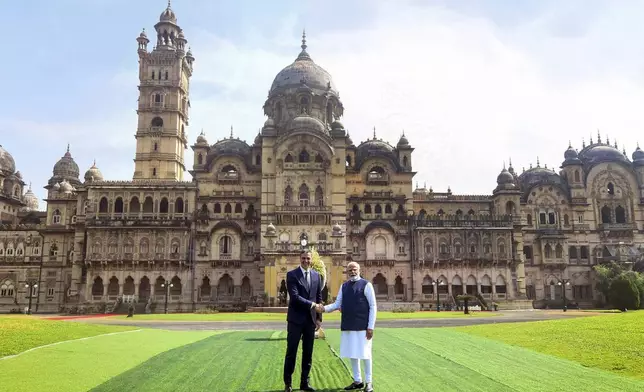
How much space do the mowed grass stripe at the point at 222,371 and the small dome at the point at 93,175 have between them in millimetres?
49325

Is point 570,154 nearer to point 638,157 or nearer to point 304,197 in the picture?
point 638,157

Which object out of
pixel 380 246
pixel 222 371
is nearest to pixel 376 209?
pixel 380 246

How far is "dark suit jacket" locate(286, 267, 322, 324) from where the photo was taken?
10.0m

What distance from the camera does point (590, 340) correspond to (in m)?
16.0

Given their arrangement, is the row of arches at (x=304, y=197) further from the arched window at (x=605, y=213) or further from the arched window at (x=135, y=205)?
the arched window at (x=605, y=213)

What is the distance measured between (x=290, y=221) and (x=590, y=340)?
131ft

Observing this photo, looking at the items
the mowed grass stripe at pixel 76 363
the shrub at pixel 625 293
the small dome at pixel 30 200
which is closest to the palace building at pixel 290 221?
the shrub at pixel 625 293

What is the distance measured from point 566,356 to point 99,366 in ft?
37.2

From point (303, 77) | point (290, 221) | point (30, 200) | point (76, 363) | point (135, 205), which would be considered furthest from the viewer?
point (30, 200)

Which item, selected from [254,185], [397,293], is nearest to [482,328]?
[397,293]

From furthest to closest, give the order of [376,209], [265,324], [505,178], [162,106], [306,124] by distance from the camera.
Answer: [162,106] < [505,178] < [376,209] < [306,124] < [265,324]

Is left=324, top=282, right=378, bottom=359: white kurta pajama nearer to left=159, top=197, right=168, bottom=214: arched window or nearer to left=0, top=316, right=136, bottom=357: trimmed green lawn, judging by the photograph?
left=0, top=316, right=136, bottom=357: trimmed green lawn

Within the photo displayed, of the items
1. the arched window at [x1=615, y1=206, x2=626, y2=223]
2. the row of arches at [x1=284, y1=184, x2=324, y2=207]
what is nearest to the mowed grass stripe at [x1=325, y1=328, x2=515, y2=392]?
the row of arches at [x1=284, y1=184, x2=324, y2=207]

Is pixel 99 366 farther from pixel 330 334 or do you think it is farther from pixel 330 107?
pixel 330 107
